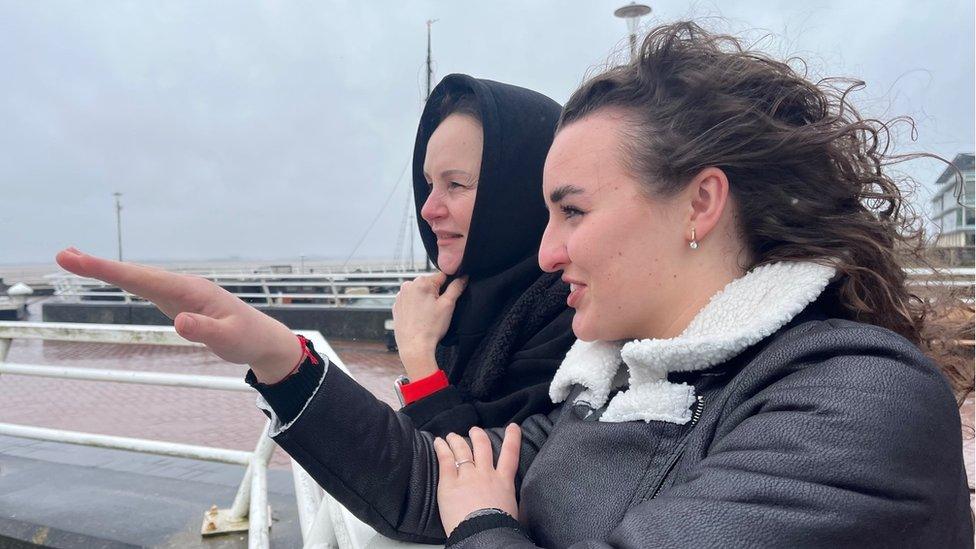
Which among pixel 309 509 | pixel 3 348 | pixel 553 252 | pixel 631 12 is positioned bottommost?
pixel 3 348

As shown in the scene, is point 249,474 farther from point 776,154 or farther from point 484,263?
point 776,154

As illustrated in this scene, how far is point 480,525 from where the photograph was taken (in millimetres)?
1054

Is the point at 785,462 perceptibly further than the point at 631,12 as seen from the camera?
No

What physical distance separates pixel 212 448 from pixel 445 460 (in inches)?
59.4

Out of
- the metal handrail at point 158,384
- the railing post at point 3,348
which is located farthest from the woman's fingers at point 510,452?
the railing post at point 3,348

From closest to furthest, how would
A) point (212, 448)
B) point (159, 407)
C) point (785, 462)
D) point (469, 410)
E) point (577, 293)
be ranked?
1. point (785, 462)
2. point (577, 293)
3. point (469, 410)
4. point (212, 448)
5. point (159, 407)

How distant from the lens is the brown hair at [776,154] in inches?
43.1

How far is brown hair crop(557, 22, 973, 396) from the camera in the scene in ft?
3.59

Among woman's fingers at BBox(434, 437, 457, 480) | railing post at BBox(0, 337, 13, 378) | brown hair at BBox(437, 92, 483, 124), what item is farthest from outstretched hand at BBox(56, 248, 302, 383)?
railing post at BBox(0, 337, 13, 378)

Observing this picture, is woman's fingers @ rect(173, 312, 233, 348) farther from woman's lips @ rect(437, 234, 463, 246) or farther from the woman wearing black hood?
woman's lips @ rect(437, 234, 463, 246)

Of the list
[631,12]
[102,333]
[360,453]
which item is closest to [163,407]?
[102,333]

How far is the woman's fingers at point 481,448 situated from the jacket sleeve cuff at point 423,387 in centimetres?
27

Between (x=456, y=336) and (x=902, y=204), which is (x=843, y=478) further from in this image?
(x=456, y=336)

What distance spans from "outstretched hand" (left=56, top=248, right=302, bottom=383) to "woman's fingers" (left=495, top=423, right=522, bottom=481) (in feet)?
1.50
